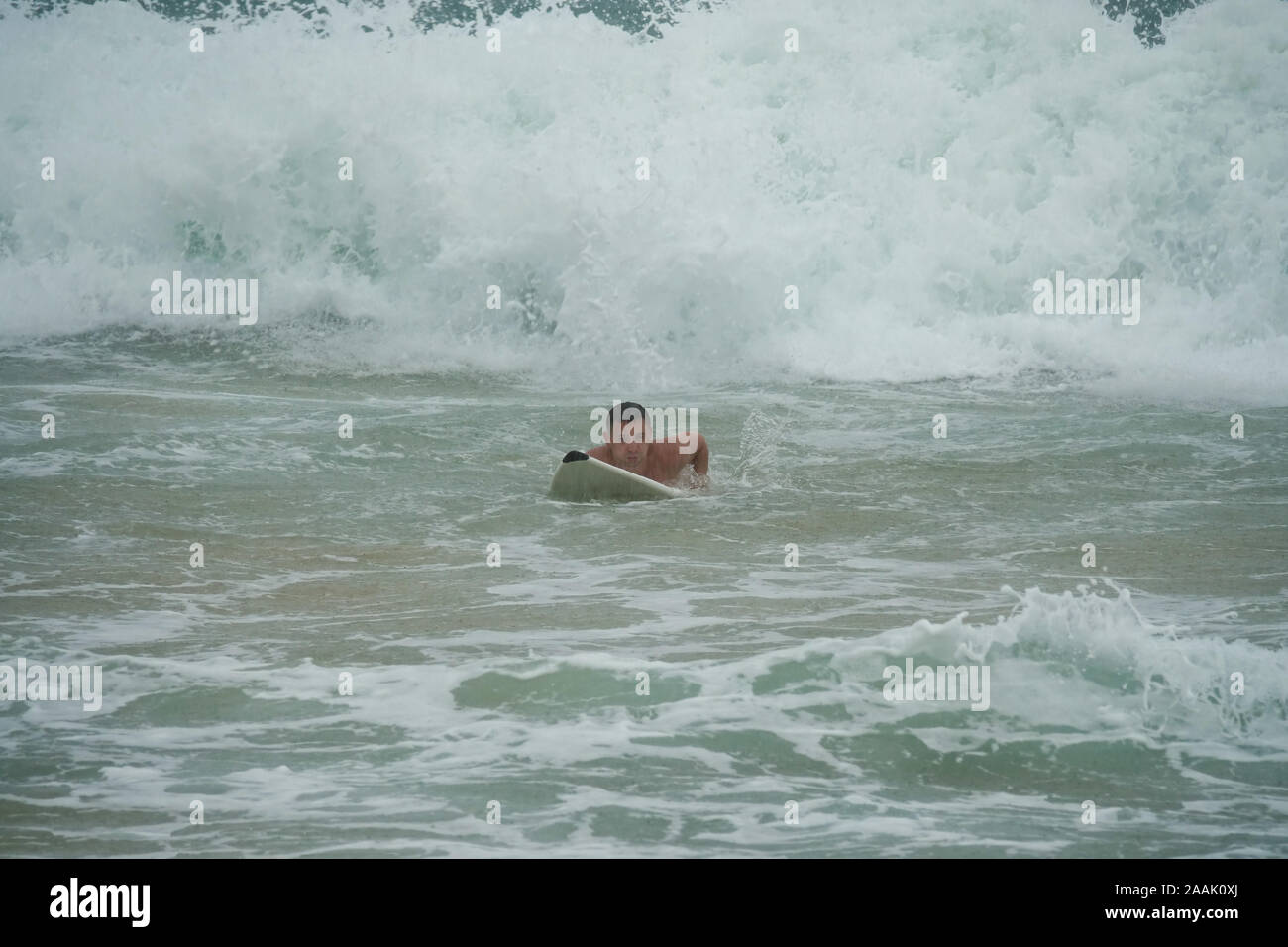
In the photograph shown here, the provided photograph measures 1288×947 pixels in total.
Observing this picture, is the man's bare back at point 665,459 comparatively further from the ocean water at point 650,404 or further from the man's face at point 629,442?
the ocean water at point 650,404

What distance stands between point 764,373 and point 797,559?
7166 mm

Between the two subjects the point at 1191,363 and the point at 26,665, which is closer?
the point at 26,665

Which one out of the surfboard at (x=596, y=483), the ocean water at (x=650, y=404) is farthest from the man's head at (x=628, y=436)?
the ocean water at (x=650, y=404)

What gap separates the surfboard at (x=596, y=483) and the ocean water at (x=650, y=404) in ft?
1.11

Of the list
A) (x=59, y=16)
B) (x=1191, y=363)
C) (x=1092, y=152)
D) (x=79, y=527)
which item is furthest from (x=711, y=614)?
(x=59, y=16)

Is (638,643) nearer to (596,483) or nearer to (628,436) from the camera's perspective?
(596,483)

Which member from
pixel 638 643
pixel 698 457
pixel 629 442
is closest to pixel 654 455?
pixel 629 442

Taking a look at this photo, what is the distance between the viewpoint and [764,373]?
15055 mm

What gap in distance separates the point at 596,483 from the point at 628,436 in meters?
0.59

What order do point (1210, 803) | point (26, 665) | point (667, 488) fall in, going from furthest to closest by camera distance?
point (667, 488)
point (26, 665)
point (1210, 803)

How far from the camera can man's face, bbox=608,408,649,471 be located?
9789mm

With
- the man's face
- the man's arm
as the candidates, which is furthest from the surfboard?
the man's arm

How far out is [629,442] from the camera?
9.83 meters
